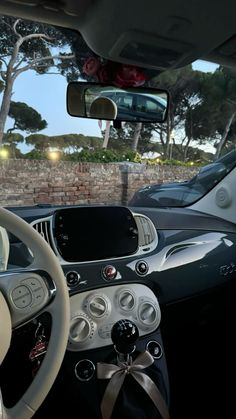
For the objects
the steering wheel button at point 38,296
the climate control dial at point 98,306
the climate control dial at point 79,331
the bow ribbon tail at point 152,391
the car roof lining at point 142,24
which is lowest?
the bow ribbon tail at point 152,391

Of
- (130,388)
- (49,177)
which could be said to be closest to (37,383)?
(130,388)

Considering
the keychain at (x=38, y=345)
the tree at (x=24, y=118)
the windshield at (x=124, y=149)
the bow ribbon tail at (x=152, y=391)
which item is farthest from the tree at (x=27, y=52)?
the bow ribbon tail at (x=152, y=391)

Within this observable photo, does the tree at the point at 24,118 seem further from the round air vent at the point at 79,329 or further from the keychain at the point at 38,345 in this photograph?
the keychain at the point at 38,345

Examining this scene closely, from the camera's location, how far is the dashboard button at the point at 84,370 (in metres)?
1.65

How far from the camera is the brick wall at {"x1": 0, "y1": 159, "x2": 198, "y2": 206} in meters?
2.88

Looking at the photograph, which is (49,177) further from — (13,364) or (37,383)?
(37,383)

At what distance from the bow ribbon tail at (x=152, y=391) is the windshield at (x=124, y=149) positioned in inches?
44.2

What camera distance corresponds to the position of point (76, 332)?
163cm

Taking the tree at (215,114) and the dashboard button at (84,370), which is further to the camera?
the tree at (215,114)

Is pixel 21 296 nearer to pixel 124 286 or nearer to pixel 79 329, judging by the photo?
pixel 79 329

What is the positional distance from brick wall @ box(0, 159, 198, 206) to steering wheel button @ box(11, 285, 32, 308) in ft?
5.20

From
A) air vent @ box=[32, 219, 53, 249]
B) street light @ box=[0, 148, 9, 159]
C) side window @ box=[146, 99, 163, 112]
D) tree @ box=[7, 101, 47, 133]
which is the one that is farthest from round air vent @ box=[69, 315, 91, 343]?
tree @ box=[7, 101, 47, 133]

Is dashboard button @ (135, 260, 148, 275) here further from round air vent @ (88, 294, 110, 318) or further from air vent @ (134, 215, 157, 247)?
round air vent @ (88, 294, 110, 318)

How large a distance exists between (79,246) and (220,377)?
44.7 inches
